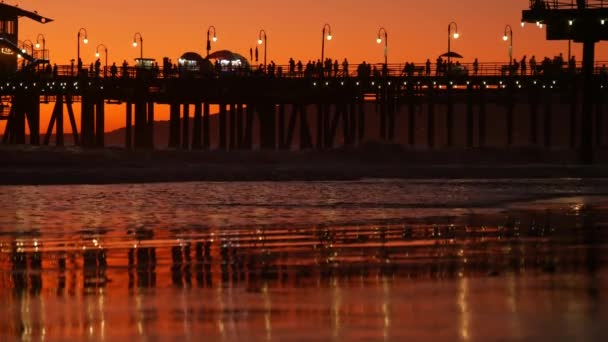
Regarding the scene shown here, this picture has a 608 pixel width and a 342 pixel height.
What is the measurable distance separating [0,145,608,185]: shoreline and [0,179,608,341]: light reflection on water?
16419 millimetres

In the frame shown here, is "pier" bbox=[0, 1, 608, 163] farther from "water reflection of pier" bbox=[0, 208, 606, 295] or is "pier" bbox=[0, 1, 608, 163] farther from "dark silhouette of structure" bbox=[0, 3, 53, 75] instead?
"water reflection of pier" bbox=[0, 208, 606, 295]

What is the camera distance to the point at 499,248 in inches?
689

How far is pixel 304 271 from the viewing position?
15.0m

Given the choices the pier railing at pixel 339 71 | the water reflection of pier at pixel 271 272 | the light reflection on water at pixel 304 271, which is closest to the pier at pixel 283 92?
the pier railing at pixel 339 71

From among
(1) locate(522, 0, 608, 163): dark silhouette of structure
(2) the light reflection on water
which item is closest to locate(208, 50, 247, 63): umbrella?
(1) locate(522, 0, 608, 163): dark silhouette of structure

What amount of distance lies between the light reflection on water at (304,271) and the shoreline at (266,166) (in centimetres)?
1642

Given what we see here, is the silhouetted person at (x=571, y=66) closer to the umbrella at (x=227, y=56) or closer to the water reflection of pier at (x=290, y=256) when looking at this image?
the umbrella at (x=227, y=56)

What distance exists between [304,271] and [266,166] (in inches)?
1607

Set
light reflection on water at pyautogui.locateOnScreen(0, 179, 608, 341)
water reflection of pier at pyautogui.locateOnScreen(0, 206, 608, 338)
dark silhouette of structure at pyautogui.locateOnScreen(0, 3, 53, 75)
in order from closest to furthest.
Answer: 1. light reflection on water at pyautogui.locateOnScreen(0, 179, 608, 341)
2. water reflection of pier at pyautogui.locateOnScreen(0, 206, 608, 338)
3. dark silhouette of structure at pyautogui.locateOnScreen(0, 3, 53, 75)

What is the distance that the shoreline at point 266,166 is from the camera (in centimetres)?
4431

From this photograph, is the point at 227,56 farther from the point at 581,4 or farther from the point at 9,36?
the point at 581,4

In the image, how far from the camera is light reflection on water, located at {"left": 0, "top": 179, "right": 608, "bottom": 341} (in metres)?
11.4

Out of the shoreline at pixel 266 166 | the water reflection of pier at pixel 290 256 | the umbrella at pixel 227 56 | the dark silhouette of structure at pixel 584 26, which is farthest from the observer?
the umbrella at pixel 227 56

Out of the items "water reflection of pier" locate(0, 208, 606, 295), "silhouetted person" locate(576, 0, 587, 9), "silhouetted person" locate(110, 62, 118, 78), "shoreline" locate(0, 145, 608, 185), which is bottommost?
"shoreline" locate(0, 145, 608, 185)
